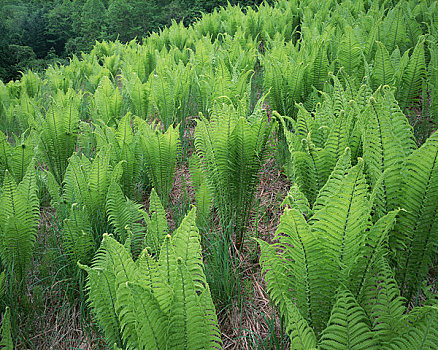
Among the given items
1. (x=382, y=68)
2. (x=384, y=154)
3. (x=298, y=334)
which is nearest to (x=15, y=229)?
(x=298, y=334)

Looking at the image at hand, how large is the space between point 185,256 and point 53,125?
1840 mm

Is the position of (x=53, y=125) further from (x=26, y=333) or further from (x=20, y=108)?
(x=26, y=333)

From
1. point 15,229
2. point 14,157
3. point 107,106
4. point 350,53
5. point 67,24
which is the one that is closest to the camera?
point 15,229

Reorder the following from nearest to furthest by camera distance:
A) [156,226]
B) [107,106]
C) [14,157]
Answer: [156,226] < [14,157] < [107,106]

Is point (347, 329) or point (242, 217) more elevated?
point (347, 329)

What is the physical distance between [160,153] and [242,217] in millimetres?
638

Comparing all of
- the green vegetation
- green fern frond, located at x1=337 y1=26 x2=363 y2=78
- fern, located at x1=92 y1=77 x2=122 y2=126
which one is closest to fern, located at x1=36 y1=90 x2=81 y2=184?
the green vegetation

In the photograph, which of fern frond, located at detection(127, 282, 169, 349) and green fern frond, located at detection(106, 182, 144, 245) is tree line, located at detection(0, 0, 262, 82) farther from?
fern frond, located at detection(127, 282, 169, 349)

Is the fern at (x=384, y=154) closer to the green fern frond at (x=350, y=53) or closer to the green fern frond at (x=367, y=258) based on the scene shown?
the green fern frond at (x=367, y=258)

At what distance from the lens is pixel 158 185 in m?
2.22

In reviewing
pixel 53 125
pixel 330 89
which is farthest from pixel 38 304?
pixel 330 89

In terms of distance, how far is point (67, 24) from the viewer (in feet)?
56.3

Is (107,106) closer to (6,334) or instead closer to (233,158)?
(233,158)

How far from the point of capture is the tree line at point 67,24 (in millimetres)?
14719
